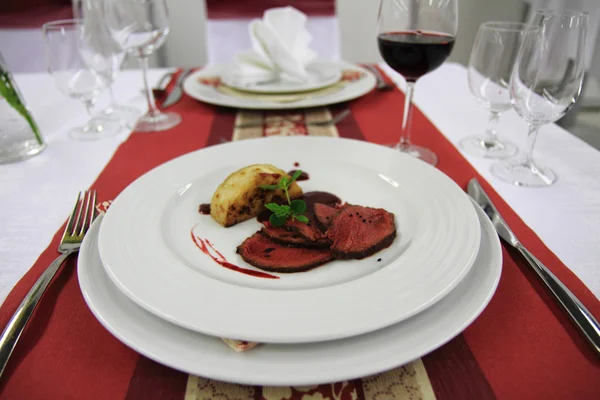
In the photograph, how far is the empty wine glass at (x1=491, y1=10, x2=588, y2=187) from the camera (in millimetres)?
856

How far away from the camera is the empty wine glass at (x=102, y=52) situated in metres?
1.29

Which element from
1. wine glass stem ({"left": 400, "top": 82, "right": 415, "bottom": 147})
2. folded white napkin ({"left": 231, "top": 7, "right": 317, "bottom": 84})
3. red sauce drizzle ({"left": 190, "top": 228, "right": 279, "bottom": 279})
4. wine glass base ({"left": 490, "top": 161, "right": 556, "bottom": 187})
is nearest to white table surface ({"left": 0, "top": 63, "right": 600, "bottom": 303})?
wine glass base ({"left": 490, "top": 161, "right": 556, "bottom": 187})

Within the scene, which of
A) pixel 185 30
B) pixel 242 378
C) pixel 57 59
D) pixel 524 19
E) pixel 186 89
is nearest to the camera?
pixel 242 378

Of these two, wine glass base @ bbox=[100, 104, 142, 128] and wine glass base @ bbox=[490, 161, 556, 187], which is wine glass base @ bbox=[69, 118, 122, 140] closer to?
wine glass base @ bbox=[100, 104, 142, 128]

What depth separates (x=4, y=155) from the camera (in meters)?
1.15

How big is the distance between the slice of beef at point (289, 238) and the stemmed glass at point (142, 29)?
2.35ft

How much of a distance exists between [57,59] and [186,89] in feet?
1.36

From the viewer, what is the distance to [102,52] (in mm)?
1301

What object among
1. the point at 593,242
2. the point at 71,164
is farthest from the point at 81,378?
the point at 593,242

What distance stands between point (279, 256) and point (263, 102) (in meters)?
0.82

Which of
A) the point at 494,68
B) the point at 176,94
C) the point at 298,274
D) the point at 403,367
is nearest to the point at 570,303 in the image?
the point at 403,367

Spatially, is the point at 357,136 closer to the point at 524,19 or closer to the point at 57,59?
the point at 57,59

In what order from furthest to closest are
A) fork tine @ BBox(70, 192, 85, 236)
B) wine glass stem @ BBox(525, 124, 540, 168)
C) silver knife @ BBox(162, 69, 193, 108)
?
silver knife @ BBox(162, 69, 193, 108), wine glass stem @ BBox(525, 124, 540, 168), fork tine @ BBox(70, 192, 85, 236)

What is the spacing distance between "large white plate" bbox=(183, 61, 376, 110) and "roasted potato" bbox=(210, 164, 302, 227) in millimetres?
551
